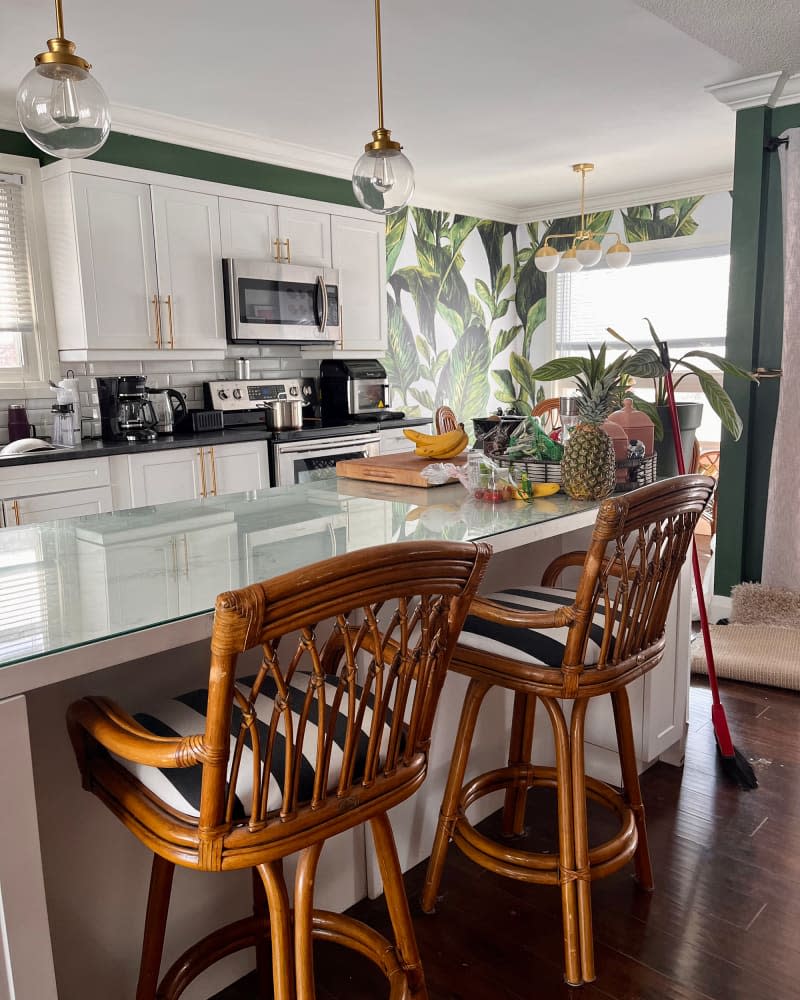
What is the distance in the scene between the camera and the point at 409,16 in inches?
114

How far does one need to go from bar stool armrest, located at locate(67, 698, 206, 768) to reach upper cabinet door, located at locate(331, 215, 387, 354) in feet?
13.3

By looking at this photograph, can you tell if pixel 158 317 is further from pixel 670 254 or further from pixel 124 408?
pixel 670 254

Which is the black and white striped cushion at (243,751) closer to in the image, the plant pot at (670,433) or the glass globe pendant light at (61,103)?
the glass globe pendant light at (61,103)

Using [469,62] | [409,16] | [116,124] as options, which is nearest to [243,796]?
[409,16]

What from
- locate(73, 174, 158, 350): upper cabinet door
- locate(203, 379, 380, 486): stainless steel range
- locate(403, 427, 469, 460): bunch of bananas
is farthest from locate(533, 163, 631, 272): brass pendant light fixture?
locate(403, 427, 469, 460): bunch of bananas

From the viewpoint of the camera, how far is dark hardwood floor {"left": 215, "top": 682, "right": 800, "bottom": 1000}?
1582 millimetres

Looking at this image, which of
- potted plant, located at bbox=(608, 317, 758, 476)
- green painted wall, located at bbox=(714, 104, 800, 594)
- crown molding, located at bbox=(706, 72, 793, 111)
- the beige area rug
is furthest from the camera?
green painted wall, located at bbox=(714, 104, 800, 594)

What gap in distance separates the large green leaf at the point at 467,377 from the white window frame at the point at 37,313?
9.91 feet

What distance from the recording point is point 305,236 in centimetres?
467

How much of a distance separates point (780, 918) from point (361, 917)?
3.04 ft

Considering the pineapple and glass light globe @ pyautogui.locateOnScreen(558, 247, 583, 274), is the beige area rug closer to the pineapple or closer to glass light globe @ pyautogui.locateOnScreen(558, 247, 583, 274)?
the pineapple

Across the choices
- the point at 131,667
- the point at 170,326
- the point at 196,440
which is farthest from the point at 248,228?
the point at 131,667

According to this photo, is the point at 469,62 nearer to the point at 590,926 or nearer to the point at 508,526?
the point at 508,526

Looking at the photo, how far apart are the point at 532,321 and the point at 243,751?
6.12 m
